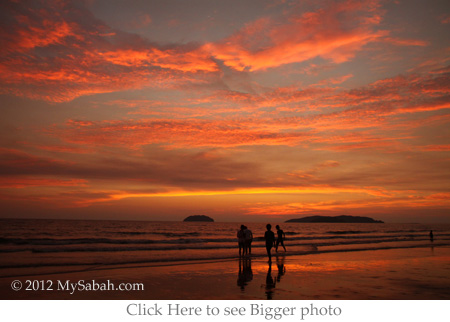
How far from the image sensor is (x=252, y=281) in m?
11.9

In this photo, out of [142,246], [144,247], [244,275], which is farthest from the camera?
[142,246]

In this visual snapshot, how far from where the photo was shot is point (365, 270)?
594 inches

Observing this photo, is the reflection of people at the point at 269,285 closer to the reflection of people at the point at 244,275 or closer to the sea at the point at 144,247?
the reflection of people at the point at 244,275

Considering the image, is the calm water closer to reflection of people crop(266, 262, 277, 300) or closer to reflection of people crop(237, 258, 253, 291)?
reflection of people crop(237, 258, 253, 291)

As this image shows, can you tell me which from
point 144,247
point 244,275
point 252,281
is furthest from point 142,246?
point 252,281

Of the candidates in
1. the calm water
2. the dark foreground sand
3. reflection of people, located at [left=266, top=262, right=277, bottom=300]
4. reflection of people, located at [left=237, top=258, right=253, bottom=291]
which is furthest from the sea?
reflection of people, located at [left=266, top=262, right=277, bottom=300]

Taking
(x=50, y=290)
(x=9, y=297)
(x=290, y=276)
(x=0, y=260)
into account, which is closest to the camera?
(x=9, y=297)

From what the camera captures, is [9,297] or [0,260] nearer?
[9,297]

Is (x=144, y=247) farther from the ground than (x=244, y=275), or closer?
closer

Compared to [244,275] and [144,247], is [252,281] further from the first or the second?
[144,247]

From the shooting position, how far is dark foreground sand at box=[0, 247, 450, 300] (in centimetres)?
974
